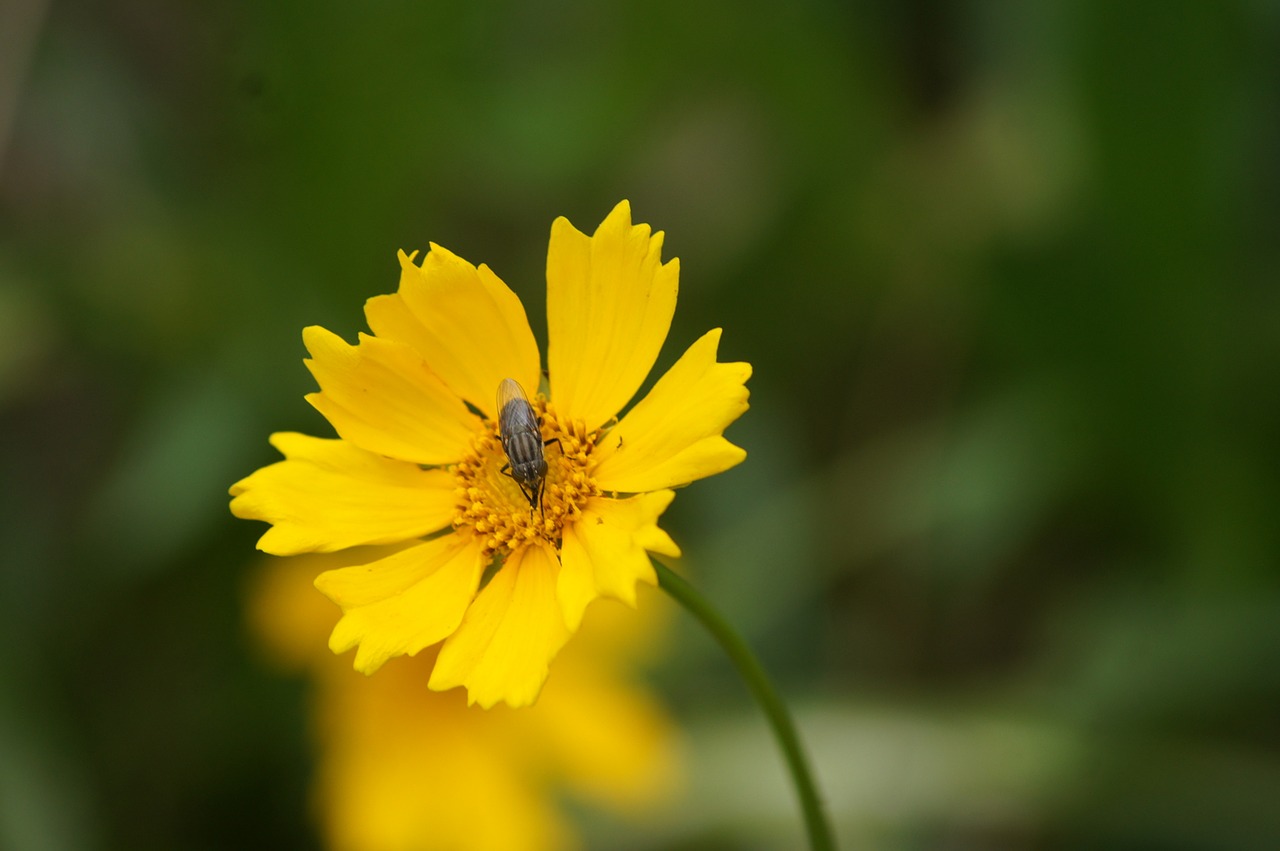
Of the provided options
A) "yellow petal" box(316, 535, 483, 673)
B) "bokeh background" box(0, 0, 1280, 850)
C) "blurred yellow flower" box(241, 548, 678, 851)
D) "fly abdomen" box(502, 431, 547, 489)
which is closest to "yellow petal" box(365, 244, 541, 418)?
"fly abdomen" box(502, 431, 547, 489)

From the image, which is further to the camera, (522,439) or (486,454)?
(486,454)

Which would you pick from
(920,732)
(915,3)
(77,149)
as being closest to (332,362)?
(920,732)

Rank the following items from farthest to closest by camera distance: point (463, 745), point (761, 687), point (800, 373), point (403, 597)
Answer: point (800, 373) < point (463, 745) < point (403, 597) < point (761, 687)

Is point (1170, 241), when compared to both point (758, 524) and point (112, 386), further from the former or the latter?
point (112, 386)

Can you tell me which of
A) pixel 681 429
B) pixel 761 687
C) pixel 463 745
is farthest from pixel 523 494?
pixel 463 745

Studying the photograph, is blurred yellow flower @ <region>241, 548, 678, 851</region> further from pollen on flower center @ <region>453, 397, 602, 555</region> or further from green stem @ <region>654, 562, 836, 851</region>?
green stem @ <region>654, 562, 836, 851</region>

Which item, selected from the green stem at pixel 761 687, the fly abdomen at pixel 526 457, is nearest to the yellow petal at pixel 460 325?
the fly abdomen at pixel 526 457

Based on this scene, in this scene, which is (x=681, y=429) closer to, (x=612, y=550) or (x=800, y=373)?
(x=612, y=550)
